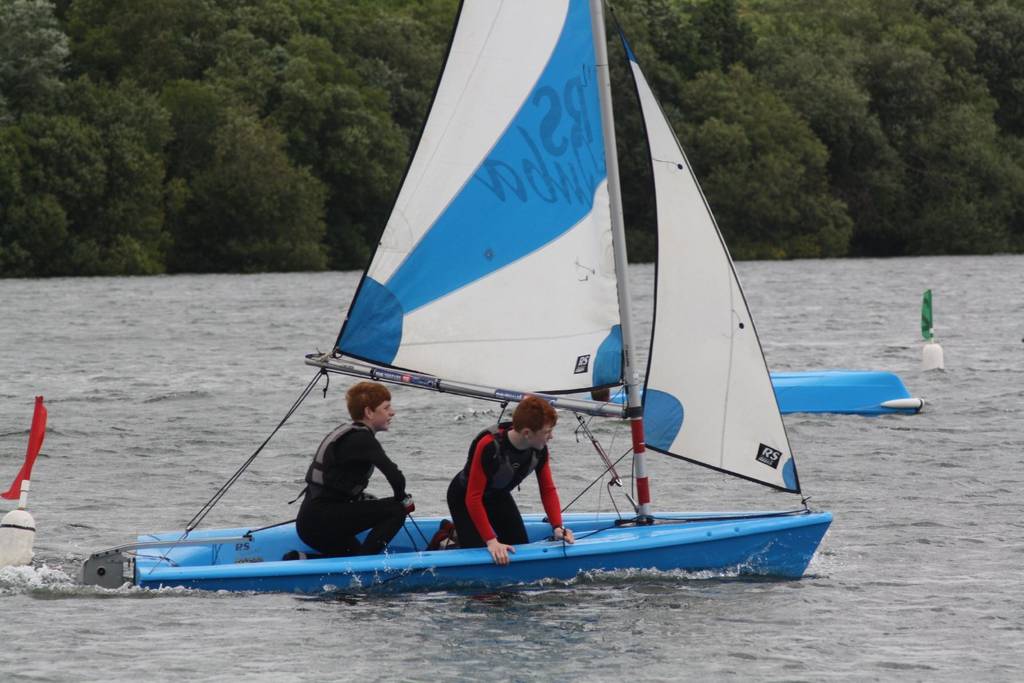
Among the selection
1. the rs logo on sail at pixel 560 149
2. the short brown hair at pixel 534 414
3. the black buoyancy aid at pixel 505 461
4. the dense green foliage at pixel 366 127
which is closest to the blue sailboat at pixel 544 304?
the rs logo on sail at pixel 560 149

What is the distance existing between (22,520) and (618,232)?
4295mm

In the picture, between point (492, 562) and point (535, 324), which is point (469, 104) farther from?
point (492, 562)

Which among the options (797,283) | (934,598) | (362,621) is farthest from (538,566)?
(797,283)

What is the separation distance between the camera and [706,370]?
37.2 ft

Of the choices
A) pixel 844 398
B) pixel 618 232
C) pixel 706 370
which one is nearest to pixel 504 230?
pixel 618 232

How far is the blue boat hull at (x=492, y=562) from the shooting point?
36.5 ft

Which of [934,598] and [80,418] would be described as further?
[80,418]

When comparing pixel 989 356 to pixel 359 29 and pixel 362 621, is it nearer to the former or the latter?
pixel 362 621

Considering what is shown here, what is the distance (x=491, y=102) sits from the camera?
11.4 m

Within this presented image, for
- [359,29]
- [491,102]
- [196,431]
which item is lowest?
[196,431]

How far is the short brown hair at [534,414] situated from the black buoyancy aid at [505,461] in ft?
0.95

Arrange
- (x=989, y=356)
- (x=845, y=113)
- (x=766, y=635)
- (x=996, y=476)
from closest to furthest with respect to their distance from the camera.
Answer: (x=766, y=635), (x=996, y=476), (x=989, y=356), (x=845, y=113)

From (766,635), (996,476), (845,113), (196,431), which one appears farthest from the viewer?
(845,113)

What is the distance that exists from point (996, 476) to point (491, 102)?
26.2 feet
